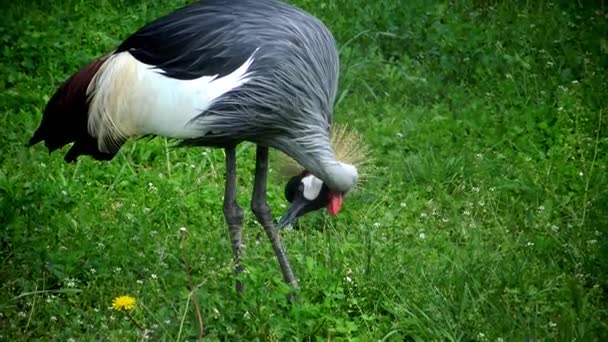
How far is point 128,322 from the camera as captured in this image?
400 cm

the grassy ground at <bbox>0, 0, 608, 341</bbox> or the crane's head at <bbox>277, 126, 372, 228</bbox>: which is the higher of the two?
the crane's head at <bbox>277, 126, 372, 228</bbox>

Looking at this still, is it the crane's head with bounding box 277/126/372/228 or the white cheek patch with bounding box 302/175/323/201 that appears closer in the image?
the crane's head with bounding box 277/126/372/228

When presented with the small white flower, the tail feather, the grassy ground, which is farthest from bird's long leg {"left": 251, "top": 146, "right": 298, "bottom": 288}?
the small white flower

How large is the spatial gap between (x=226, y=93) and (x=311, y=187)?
0.63 metres

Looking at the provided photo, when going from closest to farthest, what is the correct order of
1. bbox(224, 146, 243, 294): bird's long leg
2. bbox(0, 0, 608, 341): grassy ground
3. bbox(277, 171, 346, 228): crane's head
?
bbox(0, 0, 608, 341): grassy ground < bbox(224, 146, 243, 294): bird's long leg < bbox(277, 171, 346, 228): crane's head

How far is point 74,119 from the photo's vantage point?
4.27 meters

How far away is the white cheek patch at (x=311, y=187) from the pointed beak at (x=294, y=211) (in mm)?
31

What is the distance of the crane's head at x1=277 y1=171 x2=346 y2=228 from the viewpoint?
4406 mm

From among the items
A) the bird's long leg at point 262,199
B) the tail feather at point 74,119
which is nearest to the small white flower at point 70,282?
the tail feather at point 74,119

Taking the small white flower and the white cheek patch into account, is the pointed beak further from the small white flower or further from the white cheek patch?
the small white flower

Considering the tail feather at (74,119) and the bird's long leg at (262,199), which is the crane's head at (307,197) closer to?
the bird's long leg at (262,199)

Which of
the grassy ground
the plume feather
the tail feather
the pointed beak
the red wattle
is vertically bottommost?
the grassy ground

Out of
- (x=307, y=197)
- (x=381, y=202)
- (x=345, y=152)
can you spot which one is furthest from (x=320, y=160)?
(x=381, y=202)

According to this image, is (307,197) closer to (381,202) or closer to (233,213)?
(233,213)
